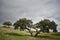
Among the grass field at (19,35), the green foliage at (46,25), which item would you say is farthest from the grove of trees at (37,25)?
the grass field at (19,35)

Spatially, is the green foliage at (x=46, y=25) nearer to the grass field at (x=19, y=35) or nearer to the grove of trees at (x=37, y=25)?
the grove of trees at (x=37, y=25)

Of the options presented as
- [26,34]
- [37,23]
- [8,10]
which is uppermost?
[8,10]

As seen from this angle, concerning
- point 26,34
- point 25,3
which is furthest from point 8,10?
point 26,34

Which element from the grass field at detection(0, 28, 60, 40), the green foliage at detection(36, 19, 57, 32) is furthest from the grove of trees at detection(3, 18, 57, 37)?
the grass field at detection(0, 28, 60, 40)

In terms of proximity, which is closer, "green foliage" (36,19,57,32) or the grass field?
the grass field

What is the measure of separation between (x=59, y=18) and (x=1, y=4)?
2311 mm

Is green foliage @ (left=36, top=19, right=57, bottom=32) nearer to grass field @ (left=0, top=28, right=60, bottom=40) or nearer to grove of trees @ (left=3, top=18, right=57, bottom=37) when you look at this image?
grove of trees @ (left=3, top=18, right=57, bottom=37)

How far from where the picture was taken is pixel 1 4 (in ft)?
20.0

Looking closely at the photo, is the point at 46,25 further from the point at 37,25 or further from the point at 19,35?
the point at 19,35

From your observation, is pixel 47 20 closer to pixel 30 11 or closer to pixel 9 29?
pixel 30 11

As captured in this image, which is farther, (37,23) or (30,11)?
(37,23)

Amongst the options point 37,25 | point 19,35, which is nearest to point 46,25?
point 37,25

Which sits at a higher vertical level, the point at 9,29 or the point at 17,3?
the point at 17,3

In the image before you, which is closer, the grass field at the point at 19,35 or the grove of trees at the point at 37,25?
the grass field at the point at 19,35
